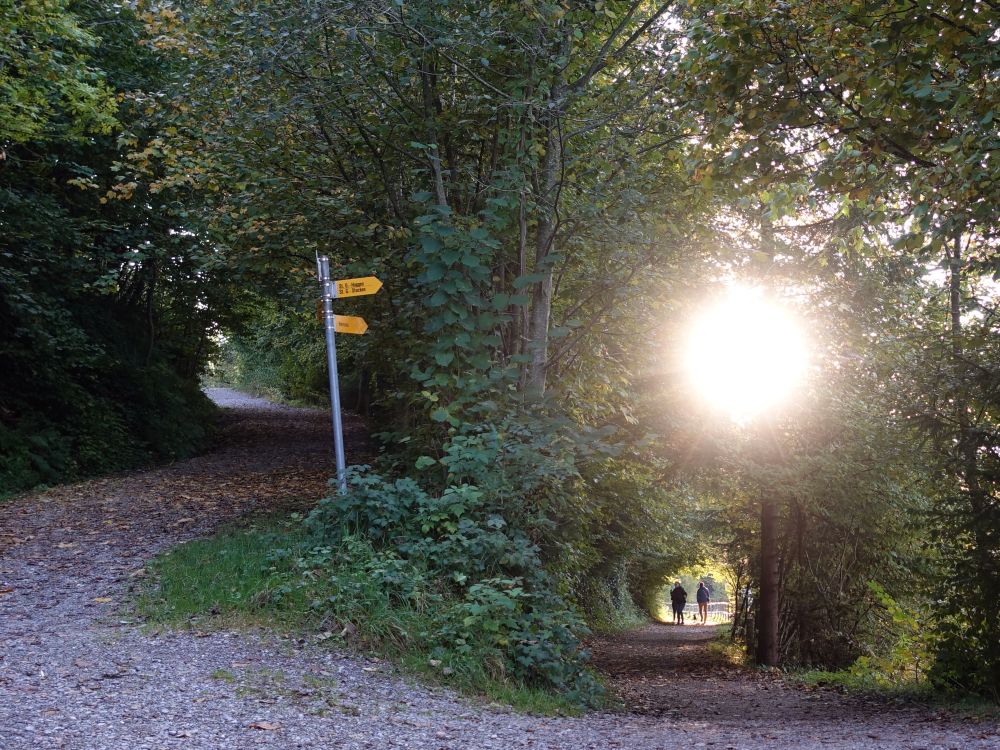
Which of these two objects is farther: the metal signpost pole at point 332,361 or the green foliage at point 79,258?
the green foliage at point 79,258

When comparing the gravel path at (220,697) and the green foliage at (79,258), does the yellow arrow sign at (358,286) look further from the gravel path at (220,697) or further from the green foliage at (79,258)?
the green foliage at (79,258)

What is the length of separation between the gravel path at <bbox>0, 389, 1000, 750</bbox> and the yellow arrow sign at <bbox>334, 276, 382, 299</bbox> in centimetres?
302

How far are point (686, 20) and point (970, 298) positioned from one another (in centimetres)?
457

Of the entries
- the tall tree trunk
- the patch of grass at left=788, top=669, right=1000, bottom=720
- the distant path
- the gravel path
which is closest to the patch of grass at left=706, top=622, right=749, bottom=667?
the distant path

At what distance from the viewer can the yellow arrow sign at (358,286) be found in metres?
7.54

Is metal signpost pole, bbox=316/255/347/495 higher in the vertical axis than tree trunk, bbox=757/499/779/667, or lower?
higher

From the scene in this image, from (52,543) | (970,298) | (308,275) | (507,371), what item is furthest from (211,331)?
(970,298)

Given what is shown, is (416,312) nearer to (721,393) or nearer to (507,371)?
(507,371)

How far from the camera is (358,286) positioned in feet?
25.1

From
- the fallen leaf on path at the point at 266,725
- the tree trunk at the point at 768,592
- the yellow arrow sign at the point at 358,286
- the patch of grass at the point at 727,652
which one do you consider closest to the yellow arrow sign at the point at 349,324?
the yellow arrow sign at the point at 358,286

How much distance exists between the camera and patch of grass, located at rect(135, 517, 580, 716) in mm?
6254

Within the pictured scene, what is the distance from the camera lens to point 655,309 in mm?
11828

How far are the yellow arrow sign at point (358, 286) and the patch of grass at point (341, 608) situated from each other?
218cm

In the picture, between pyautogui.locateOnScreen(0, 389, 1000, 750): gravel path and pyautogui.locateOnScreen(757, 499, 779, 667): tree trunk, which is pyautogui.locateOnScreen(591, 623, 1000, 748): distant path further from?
pyautogui.locateOnScreen(757, 499, 779, 667): tree trunk
